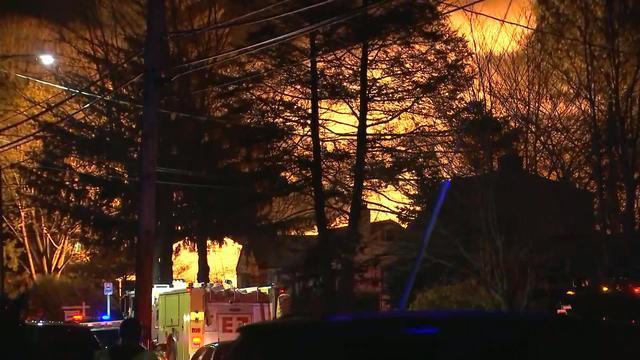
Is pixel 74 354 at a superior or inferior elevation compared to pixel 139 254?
inferior

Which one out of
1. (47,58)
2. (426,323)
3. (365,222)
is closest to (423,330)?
(426,323)

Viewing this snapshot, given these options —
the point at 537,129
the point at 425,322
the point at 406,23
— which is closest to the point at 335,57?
the point at 406,23

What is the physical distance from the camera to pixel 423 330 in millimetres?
4211

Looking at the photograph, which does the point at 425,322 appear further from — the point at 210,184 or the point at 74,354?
the point at 210,184

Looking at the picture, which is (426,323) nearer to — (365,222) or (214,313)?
(214,313)

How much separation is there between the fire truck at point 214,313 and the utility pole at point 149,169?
20.5 feet

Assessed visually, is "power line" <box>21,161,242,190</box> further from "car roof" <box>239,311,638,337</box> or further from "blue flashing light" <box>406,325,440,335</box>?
"blue flashing light" <box>406,325,440,335</box>

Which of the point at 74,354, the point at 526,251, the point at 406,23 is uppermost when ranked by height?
the point at 406,23

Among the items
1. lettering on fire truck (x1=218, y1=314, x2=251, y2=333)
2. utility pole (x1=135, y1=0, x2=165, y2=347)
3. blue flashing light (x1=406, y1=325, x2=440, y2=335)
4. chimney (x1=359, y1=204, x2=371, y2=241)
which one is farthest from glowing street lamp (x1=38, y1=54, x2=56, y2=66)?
blue flashing light (x1=406, y1=325, x2=440, y2=335)

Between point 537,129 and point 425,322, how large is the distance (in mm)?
13879

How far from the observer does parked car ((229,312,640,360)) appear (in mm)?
4145

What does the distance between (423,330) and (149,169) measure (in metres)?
11.5

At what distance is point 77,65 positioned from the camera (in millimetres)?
33656

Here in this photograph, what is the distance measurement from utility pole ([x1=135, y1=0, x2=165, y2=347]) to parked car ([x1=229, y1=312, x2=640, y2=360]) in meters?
10.8
